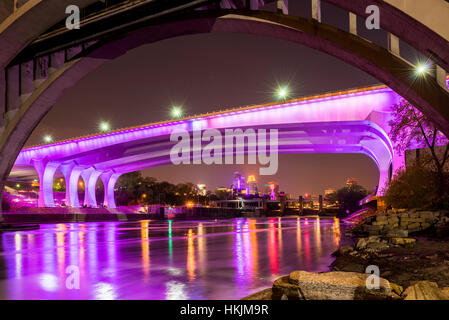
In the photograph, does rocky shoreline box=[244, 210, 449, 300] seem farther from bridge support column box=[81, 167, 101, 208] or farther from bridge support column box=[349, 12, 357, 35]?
bridge support column box=[81, 167, 101, 208]

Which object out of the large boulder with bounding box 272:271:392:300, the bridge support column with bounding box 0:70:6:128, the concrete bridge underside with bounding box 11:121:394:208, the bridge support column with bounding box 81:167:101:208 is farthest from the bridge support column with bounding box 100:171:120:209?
the large boulder with bounding box 272:271:392:300

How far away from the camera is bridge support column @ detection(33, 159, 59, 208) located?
68.8 m

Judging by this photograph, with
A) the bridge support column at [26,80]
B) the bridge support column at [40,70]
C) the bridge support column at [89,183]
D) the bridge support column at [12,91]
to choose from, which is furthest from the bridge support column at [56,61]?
the bridge support column at [89,183]

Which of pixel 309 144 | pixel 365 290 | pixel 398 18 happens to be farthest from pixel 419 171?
pixel 309 144

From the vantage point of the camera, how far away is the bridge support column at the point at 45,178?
226ft

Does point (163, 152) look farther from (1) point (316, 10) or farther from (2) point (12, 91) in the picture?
(1) point (316, 10)

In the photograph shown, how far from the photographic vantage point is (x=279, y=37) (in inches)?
542

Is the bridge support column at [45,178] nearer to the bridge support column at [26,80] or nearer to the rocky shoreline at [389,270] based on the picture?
the bridge support column at [26,80]

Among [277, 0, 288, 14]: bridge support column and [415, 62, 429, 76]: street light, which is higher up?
[277, 0, 288, 14]: bridge support column

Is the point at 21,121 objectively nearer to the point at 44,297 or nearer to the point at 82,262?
the point at 82,262

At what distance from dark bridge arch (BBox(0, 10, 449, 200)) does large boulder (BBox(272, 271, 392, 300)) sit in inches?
353

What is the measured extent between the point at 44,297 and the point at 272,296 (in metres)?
3.29

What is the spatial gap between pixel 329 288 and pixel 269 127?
40841 millimetres

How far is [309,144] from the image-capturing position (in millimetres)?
57656
